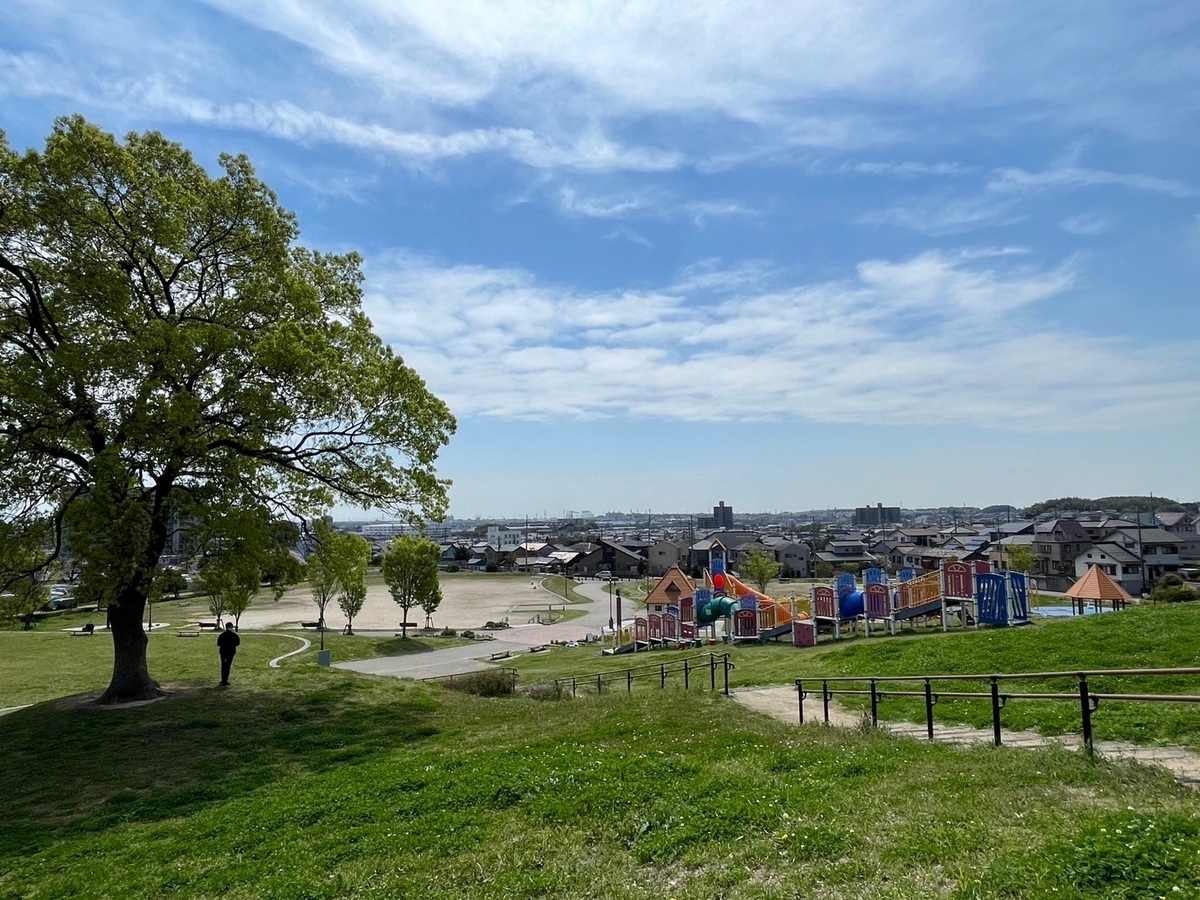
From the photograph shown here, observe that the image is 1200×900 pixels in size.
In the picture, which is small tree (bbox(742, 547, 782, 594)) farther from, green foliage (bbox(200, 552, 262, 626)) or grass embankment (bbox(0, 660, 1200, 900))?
green foliage (bbox(200, 552, 262, 626))

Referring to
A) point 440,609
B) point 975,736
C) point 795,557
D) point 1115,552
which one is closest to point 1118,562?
point 1115,552

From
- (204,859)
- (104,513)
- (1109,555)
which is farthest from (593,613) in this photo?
(204,859)

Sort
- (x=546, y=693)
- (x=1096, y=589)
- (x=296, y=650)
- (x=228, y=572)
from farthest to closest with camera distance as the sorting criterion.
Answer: (x=296, y=650), (x=1096, y=589), (x=546, y=693), (x=228, y=572)

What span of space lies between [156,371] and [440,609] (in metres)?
61.5

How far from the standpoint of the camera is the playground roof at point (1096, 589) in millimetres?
28688

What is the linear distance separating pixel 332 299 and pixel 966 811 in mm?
17228

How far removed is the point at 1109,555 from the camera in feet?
234

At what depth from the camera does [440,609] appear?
72750mm

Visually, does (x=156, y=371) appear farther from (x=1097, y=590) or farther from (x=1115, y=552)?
(x=1115, y=552)

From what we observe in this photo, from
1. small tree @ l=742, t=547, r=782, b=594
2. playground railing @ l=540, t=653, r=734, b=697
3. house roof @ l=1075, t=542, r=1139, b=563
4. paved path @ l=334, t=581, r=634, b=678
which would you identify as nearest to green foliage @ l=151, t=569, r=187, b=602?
playground railing @ l=540, t=653, r=734, b=697

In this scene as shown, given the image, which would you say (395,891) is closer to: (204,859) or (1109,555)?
(204,859)

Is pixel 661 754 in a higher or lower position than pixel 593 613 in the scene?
higher

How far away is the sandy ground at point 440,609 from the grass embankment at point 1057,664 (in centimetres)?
4499

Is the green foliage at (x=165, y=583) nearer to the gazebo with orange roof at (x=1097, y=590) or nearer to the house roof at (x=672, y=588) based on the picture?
the gazebo with orange roof at (x=1097, y=590)
